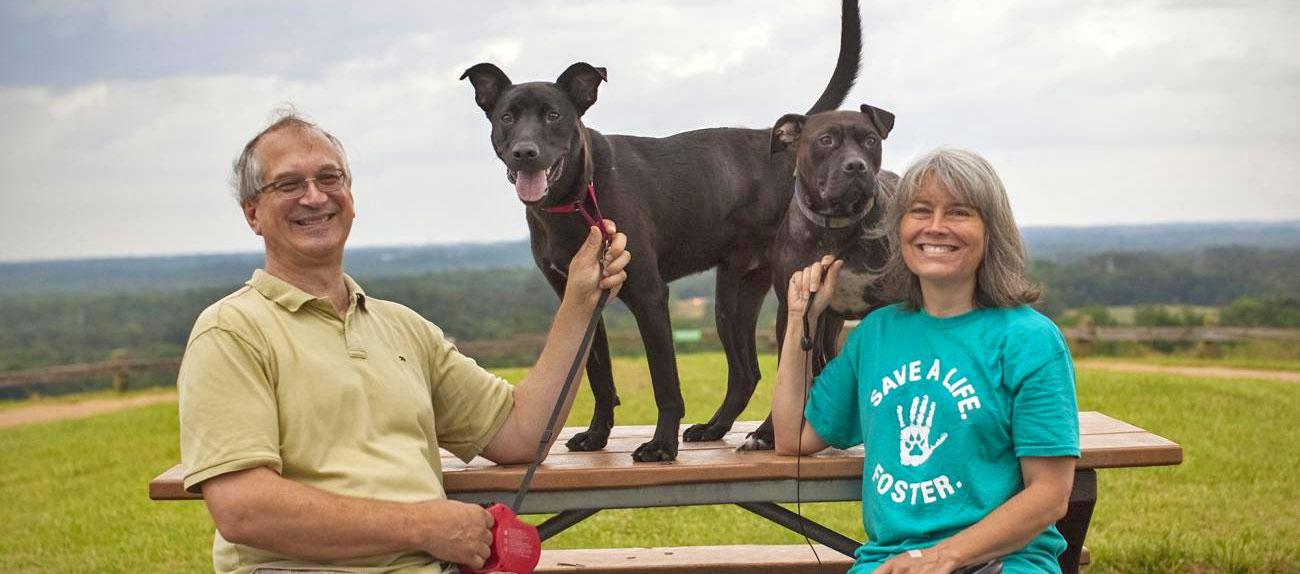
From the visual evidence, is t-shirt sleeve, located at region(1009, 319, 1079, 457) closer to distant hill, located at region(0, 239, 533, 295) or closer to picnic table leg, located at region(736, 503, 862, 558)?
picnic table leg, located at region(736, 503, 862, 558)

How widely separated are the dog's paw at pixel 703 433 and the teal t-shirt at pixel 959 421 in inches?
33.3

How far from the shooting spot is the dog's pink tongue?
2949 millimetres

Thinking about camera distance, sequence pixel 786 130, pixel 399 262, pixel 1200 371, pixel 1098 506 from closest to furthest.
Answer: pixel 786 130
pixel 1098 506
pixel 1200 371
pixel 399 262

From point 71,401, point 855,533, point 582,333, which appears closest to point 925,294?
point 582,333

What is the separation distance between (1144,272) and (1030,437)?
83.2ft

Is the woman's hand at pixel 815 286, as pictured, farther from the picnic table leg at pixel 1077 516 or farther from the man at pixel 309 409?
the man at pixel 309 409

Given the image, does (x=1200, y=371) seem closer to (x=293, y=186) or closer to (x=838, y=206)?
(x=838, y=206)

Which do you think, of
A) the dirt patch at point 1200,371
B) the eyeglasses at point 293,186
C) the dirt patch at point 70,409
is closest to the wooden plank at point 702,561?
the eyeglasses at point 293,186

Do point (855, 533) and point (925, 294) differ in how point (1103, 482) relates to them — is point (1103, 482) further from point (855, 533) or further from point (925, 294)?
point (925, 294)

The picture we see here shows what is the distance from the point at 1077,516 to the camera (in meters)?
3.44

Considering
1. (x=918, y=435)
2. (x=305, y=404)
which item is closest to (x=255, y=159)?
(x=305, y=404)

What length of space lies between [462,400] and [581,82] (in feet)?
2.94

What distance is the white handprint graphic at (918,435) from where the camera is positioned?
270 cm

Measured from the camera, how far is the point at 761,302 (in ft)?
12.6
